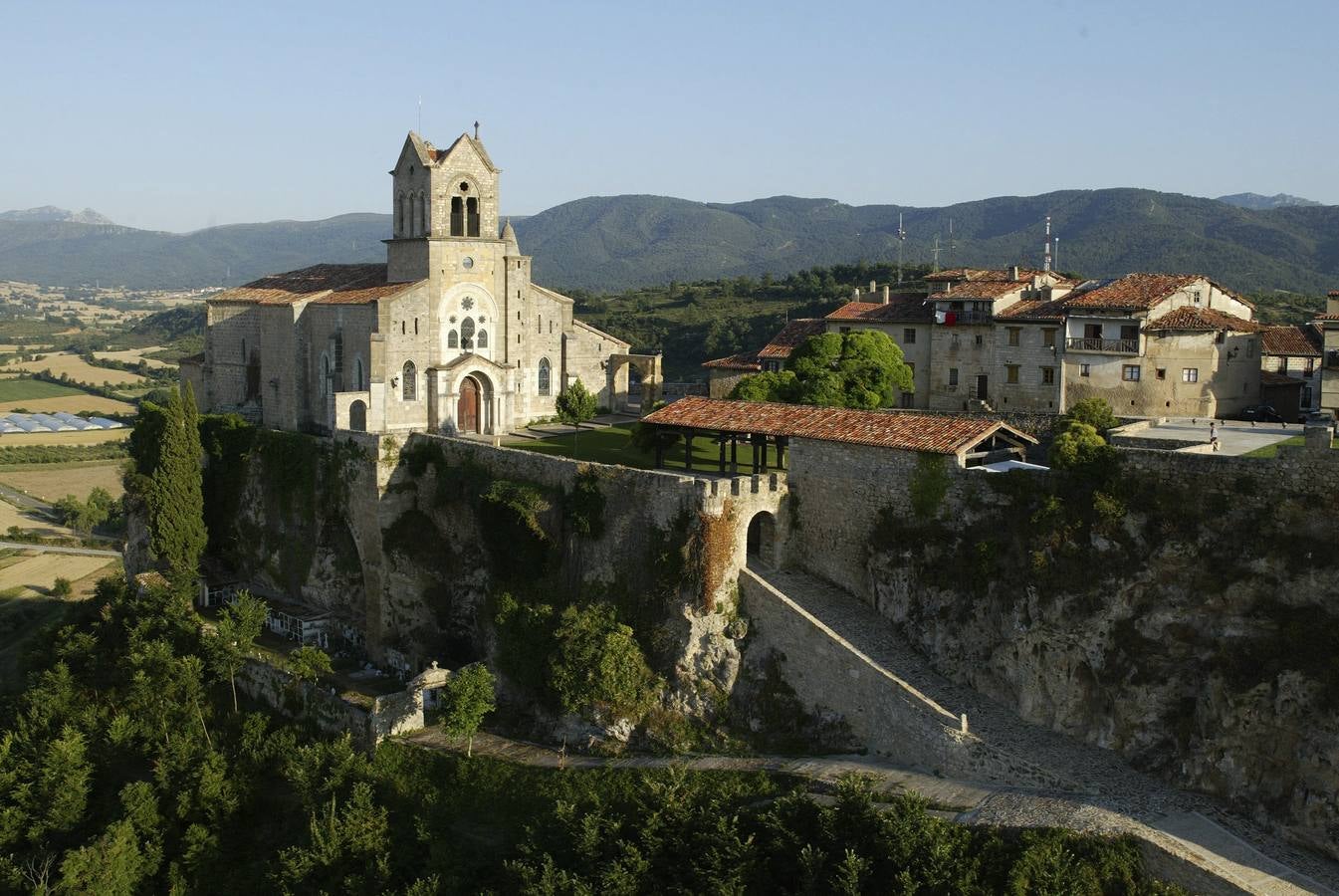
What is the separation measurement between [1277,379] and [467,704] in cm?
2766

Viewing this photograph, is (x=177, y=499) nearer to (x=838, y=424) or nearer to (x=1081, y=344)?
(x=838, y=424)

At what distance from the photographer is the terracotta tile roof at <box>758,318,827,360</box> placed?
5012 cm

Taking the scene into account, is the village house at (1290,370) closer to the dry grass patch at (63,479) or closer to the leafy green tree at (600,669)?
the leafy green tree at (600,669)

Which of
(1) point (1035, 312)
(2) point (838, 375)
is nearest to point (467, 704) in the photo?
(2) point (838, 375)

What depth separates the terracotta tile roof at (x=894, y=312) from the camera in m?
45.5

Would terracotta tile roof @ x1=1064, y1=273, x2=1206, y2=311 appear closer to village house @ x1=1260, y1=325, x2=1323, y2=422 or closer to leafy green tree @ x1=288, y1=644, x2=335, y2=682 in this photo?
village house @ x1=1260, y1=325, x2=1323, y2=422

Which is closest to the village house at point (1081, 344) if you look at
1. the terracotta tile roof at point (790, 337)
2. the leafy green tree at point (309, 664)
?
the terracotta tile roof at point (790, 337)

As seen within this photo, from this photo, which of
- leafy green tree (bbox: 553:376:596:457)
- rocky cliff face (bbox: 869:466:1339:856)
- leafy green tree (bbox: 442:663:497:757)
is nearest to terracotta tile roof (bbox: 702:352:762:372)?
leafy green tree (bbox: 553:376:596:457)

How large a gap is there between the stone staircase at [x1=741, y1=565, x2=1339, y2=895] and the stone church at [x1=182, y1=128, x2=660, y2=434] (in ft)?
65.0

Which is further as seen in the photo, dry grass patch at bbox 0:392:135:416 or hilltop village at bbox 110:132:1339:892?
dry grass patch at bbox 0:392:135:416

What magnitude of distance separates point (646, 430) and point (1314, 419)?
1930 centimetres

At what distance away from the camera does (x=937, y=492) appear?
96.0 feet

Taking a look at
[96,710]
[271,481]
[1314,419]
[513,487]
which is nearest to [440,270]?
[271,481]

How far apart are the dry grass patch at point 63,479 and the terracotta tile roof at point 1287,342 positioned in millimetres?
80196
